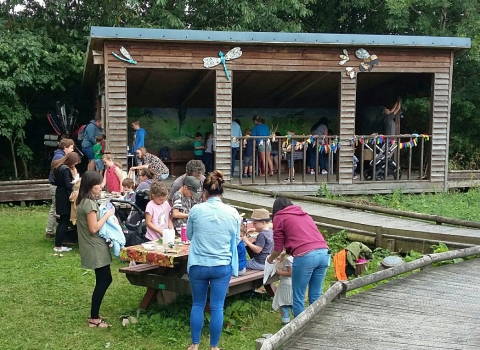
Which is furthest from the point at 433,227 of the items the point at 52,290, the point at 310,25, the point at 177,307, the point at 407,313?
the point at 310,25

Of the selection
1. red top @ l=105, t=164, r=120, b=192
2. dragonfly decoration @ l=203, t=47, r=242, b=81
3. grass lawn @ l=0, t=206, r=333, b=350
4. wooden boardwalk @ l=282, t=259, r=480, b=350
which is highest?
dragonfly decoration @ l=203, t=47, r=242, b=81

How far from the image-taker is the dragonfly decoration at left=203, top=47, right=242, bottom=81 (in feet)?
40.3

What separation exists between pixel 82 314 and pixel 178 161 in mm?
11098

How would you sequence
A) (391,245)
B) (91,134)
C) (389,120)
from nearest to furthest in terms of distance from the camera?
(391,245)
(91,134)
(389,120)

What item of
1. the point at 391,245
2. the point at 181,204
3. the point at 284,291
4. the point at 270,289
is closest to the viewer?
the point at 284,291

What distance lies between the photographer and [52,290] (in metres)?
6.96

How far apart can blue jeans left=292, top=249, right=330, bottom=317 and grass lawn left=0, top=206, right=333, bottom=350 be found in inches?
22.7

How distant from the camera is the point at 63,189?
8.73 meters

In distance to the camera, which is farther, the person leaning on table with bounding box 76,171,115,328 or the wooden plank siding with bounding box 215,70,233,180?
the wooden plank siding with bounding box 215,70,233,180

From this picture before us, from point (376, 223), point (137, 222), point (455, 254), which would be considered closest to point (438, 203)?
point (376, 223)

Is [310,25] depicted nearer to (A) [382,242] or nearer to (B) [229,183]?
(B) [229,183]

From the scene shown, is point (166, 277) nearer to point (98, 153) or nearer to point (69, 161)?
point (69, 161)

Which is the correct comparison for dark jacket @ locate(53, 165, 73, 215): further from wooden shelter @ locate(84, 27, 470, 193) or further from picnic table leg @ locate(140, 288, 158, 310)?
wooden shelter @ locate(84, 27, 470, 193)

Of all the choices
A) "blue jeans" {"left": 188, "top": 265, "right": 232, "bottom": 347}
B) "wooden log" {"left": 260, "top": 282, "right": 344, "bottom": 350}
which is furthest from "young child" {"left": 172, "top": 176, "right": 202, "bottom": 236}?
"wooden log" {"left": 260, "top": 282, "right": 344, "bottom": 350}
